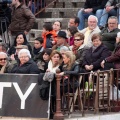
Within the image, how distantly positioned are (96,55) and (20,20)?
4681mm

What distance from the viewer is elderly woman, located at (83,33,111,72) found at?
55.0 feet

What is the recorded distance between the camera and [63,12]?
23.0m

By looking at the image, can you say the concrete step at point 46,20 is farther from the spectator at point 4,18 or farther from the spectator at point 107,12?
the spectator at point 107,12

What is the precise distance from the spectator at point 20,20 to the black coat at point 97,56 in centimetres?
412

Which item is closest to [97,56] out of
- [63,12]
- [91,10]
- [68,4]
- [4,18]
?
[91,10]

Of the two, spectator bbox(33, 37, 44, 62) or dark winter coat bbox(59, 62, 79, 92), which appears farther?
spectator bbox(33, 37, 44, 62)

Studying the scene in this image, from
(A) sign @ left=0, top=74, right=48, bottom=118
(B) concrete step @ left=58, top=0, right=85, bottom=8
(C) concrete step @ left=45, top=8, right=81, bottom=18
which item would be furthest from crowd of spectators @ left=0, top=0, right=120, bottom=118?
(B) concrete step @ left=58, top=0, right=85, bottom=8

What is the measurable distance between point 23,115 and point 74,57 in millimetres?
1683

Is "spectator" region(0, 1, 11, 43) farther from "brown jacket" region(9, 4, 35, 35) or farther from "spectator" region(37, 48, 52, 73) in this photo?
"spectator" region(37, 48, 52, 73)

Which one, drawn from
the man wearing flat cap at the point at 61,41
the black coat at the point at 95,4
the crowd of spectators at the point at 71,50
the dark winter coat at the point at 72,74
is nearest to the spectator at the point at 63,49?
the crowd of spectators at the point at 71,50

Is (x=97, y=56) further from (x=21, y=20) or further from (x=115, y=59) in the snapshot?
(x=21, y=20)


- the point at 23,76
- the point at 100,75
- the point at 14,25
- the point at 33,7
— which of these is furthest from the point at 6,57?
the point at 33,7

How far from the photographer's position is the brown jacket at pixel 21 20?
68.1ft

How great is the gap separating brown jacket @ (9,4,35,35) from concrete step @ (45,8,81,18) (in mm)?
2077
